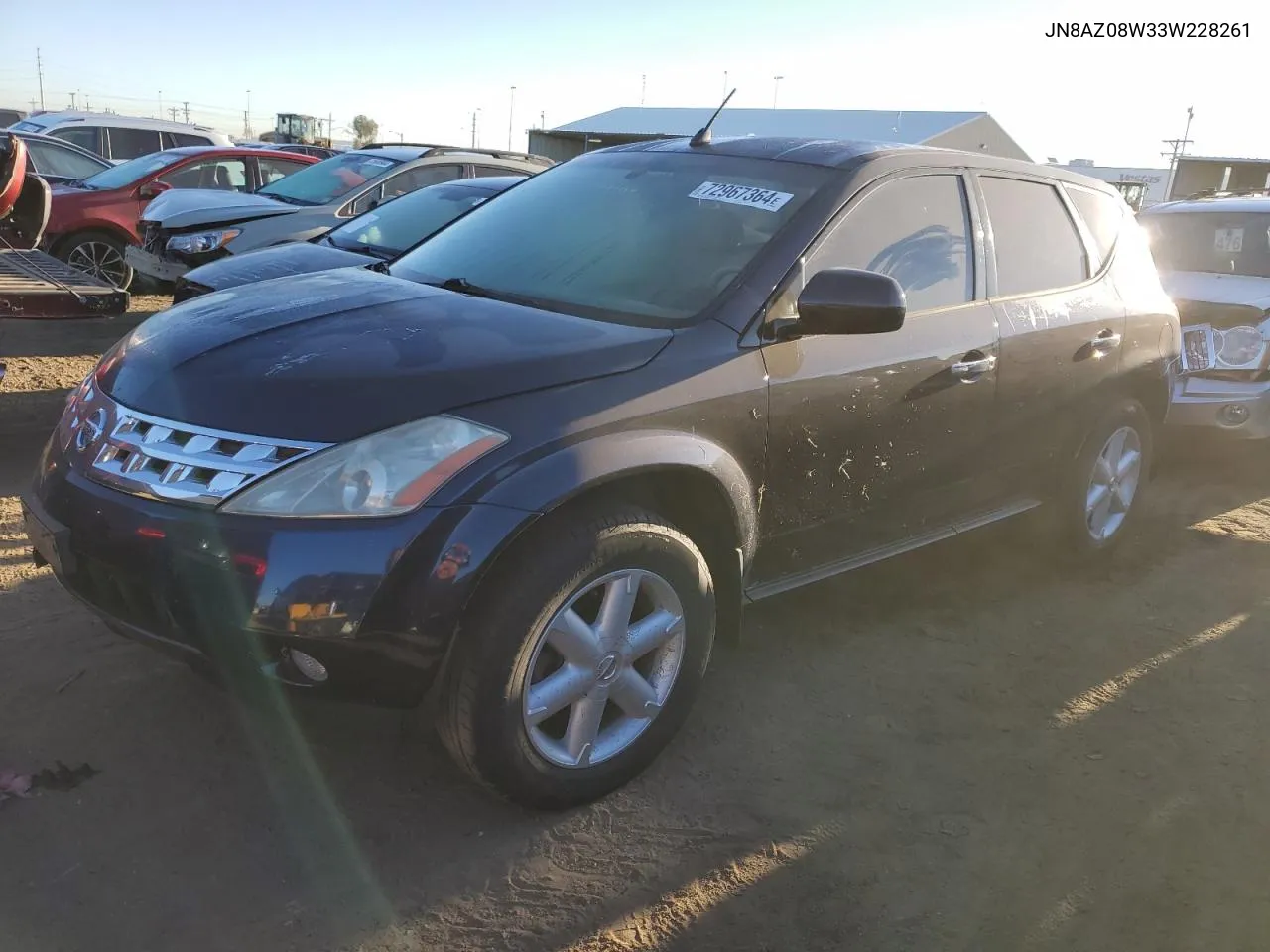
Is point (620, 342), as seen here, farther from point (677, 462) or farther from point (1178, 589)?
point (1178, 589)

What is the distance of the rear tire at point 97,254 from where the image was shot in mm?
9180

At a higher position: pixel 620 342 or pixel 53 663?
pixel 620 342

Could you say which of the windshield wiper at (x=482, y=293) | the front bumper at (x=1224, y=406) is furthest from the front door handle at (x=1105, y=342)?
the windshield wiper at (x=482, y=293)

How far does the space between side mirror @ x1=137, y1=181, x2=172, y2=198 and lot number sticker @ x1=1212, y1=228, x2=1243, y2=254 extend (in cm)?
901

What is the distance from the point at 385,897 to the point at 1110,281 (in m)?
3.81

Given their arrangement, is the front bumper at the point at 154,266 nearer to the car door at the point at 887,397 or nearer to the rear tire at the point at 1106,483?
the car door at the point at 887,397

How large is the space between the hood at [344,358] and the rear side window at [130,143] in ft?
42.7

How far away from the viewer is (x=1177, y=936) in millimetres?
2418

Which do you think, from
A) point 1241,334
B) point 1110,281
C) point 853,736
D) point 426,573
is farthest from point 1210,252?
point 426,573

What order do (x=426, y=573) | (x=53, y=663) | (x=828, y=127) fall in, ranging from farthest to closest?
(x=828, y=127) → (x=53, y=663) → (x=426, y=573)

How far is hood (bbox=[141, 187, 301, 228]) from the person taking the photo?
7.59 m

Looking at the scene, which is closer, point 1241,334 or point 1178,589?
point 1178,589

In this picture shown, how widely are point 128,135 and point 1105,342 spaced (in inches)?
560

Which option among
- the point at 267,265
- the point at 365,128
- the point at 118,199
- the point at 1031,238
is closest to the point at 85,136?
the point at 118,199
